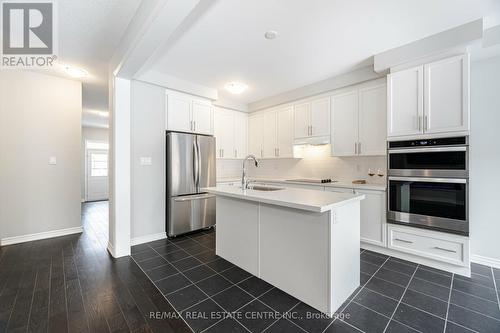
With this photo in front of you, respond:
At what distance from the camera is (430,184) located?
253cm

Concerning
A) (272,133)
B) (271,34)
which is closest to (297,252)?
(271,34)

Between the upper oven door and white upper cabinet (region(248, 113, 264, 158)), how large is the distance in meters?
2.71

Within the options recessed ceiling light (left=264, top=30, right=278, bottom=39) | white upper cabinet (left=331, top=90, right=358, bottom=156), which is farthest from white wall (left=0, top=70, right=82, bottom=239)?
white upper cabinet (left=331, top=90, right=358, bottom=156)

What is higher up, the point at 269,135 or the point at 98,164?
the point at 269,135

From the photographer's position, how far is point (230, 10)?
6.52 feet

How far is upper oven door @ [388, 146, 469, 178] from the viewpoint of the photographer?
7.68 feet

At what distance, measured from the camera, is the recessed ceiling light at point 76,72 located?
3217 mm

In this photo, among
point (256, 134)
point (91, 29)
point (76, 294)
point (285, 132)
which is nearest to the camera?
point (76, 294)

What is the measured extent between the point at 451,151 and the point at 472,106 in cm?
83

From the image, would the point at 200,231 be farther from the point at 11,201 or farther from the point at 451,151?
the point at 451,151

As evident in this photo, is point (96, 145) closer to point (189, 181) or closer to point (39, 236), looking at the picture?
point (39, 236)

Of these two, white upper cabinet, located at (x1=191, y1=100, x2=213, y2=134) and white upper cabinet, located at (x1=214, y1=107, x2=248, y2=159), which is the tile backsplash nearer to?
white upper cabinet, located at (x1=214, y1=107, x2=248, y2=159)

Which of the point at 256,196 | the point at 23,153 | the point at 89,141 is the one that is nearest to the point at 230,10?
the point at 256,196

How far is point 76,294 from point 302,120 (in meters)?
4.01
